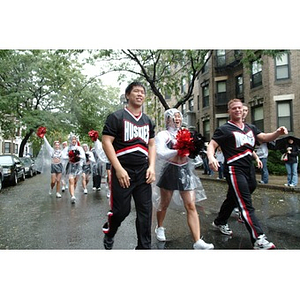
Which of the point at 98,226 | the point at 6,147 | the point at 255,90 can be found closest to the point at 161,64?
the point at 255,90

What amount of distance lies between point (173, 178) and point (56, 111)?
959 inches

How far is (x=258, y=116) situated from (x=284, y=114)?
69.9 inches

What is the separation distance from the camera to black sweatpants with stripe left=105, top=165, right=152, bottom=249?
327 cm

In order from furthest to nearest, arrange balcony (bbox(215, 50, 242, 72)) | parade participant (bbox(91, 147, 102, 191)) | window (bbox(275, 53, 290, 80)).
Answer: balcony (bbox(215, 50, 242, 72)) < window (bbox(275, 53, 290, 80)) < parade participant (bbox(91, 147, 102, 191))

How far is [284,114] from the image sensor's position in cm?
1727

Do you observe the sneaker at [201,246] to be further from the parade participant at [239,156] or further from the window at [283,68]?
the window at [283,68]

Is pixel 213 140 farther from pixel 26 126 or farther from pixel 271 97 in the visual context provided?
pixel 26 126

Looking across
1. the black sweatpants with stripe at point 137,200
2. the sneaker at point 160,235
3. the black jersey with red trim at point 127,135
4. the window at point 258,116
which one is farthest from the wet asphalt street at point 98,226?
the window at point 258,116

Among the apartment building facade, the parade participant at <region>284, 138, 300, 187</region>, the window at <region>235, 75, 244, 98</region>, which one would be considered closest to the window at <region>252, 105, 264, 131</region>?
the apartment building facade

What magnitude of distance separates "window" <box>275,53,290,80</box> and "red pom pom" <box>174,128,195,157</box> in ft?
51.4

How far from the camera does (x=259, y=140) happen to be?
4.41m

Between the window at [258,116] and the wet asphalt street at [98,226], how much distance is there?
10.8 metres

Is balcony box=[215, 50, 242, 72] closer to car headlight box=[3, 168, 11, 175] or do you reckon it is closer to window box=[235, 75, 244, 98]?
window box=[235, 75, 244, 98]

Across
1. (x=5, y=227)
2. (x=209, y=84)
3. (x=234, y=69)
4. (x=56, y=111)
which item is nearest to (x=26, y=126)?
(x=56, y=111)
